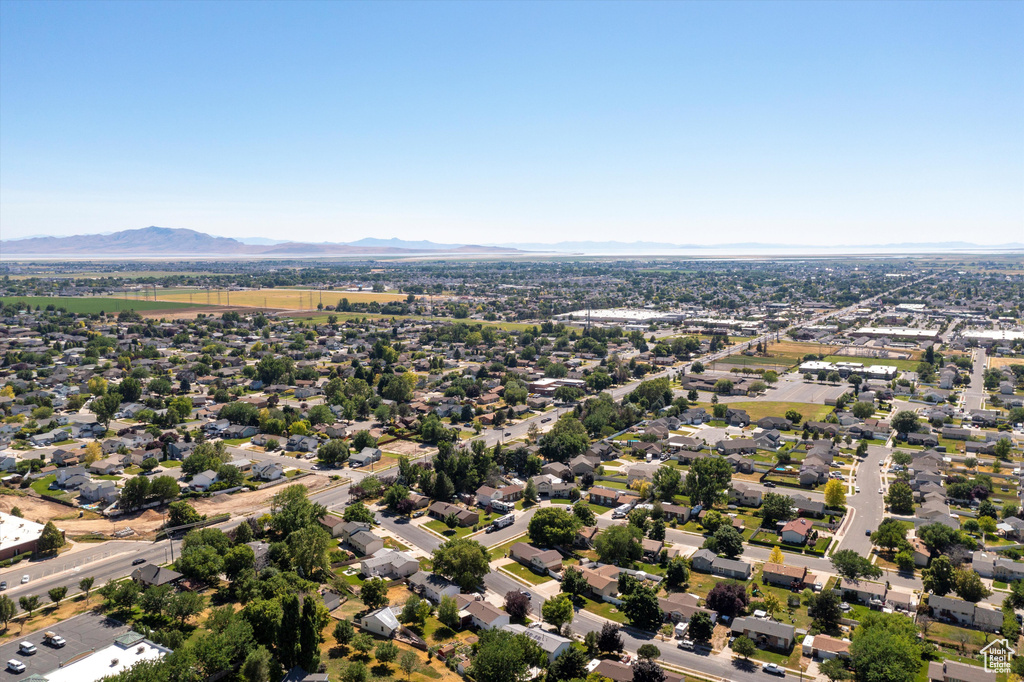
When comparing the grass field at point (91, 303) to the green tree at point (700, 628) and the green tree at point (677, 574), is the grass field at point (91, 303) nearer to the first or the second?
the green tree at point (677, 574)

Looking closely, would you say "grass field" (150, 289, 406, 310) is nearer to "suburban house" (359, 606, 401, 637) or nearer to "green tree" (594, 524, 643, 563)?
"green tree" (594, 524, 643, 563)

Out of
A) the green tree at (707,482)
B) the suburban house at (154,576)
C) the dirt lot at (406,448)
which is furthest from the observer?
the dirt lot at (406,448)

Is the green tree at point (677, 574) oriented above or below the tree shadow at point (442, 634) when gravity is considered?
above

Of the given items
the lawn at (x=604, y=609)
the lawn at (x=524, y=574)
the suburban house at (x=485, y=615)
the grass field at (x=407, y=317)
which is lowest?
the lawn at (x=604, y=609)

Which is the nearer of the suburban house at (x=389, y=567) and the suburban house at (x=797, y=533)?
the suburban house at (x=389, y=567)

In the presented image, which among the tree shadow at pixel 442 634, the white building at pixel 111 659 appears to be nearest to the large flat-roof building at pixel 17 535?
the white building at pixel 111 659
